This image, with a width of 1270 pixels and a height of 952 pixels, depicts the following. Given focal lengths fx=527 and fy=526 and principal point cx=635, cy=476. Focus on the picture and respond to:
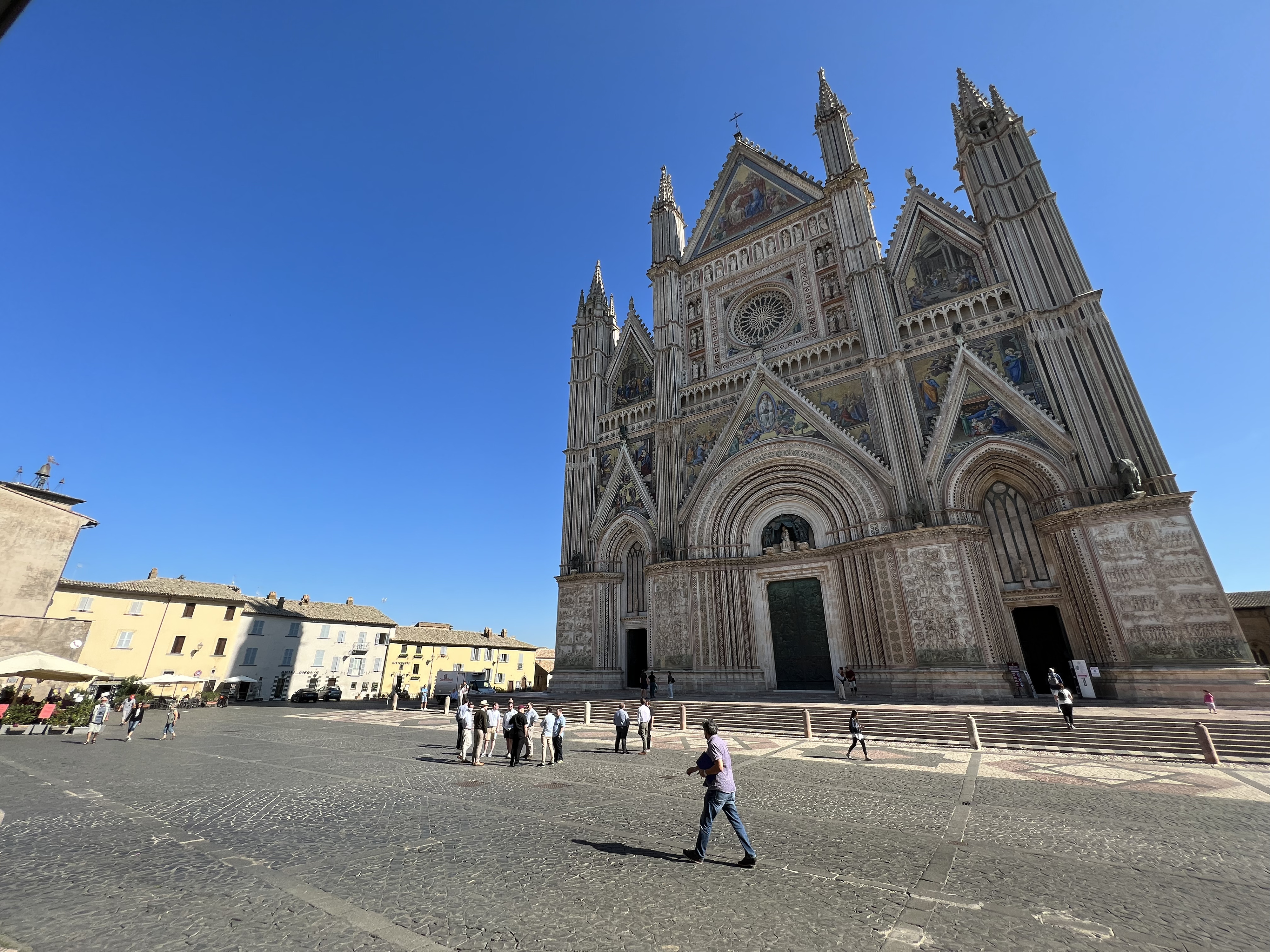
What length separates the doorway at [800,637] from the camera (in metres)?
20.6

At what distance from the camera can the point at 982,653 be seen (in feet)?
55.1

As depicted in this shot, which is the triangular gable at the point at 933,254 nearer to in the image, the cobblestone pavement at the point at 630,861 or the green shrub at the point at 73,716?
the cobblestone pavement at the point at 630,861

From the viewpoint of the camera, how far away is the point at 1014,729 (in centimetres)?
1251

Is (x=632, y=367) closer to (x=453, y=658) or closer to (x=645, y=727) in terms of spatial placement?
(x=645, y=727)

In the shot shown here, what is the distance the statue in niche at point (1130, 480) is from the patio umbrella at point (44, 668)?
3075 centimetres

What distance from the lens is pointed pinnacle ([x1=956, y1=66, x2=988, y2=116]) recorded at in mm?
23516

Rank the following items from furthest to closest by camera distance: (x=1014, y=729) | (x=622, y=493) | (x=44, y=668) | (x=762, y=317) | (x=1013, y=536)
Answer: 1. (x=622, y=493)
2. (x=762, y=317)
3. (x=1013, y=536)
4. (x=44, y=668)
5. (x=1014, y=729)

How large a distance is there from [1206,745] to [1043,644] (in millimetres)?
8809

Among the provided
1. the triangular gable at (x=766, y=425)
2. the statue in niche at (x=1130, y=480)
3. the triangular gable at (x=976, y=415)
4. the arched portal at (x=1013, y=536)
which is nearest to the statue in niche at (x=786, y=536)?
the triangular gable at (x=766, y=425)

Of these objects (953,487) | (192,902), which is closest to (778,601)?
(953,487)

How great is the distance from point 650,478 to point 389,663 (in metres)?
32.1

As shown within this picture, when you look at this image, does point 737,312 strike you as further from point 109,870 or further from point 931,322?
point 109,870

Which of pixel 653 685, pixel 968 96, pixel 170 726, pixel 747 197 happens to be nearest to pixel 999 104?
pixel 968 96

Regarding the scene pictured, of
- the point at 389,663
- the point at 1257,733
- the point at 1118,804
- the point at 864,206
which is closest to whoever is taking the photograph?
the point at 1118,804
